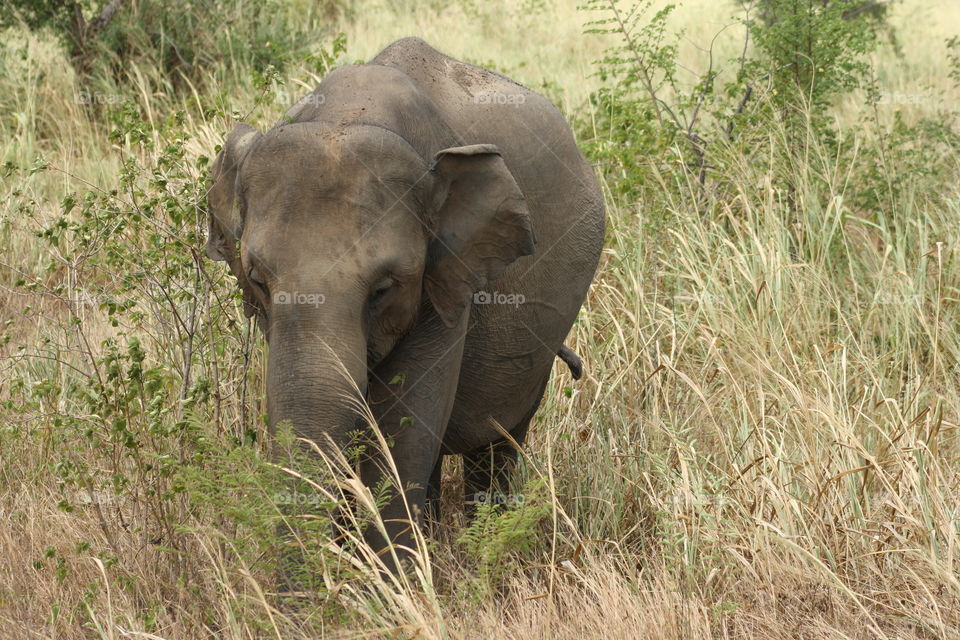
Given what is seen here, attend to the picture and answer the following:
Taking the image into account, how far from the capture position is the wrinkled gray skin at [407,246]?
3.70 m

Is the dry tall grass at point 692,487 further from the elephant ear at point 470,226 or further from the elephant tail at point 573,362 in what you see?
the elephant ear at point 470,226

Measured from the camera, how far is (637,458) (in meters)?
5.64

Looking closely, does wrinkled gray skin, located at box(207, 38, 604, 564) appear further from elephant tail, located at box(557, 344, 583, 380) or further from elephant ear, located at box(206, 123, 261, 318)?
elephant tail, located at box(557, 344, 583, 380)

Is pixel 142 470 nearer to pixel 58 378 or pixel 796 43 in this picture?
pixel 58 378

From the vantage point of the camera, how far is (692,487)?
4762mm

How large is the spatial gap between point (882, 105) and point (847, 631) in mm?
8487

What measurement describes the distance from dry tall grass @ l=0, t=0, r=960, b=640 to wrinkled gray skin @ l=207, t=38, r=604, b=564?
0.48 metres

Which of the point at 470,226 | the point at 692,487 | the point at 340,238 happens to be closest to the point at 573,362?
the point at 692,487

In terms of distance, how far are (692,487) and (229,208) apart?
203cm

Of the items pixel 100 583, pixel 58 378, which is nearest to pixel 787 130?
pixel 58 378

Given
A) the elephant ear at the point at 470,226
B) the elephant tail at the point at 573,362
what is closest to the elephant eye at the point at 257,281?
the elephant ear at the point at 470,226

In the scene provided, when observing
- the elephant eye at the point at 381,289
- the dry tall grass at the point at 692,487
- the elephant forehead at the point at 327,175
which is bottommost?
the dry tall grass at the point at 692,487

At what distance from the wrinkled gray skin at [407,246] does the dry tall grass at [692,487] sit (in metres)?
0.48

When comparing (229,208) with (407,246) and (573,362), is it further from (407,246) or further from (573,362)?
(573,362)
